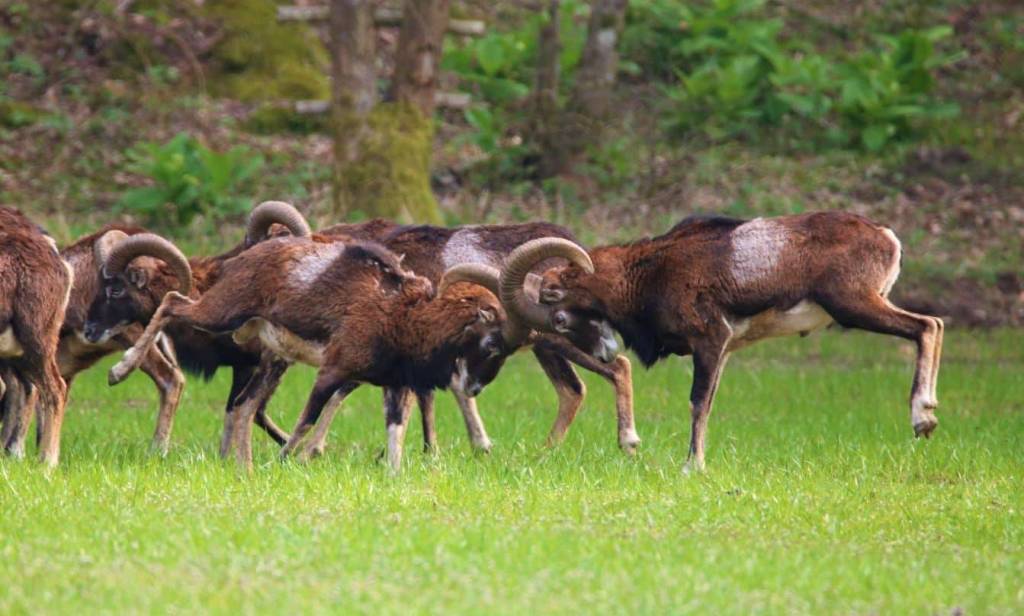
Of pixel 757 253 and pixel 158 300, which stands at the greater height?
pixel 757 253

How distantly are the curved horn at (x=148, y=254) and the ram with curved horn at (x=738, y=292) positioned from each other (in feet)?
8.39

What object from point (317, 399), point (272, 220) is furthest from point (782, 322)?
point (272, 220)

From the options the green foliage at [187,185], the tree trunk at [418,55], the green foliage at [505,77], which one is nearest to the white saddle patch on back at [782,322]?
the tree trunk at [418,55]

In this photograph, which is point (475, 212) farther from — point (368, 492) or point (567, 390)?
point (368, 492)

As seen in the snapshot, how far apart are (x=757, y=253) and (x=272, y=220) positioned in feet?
12.9

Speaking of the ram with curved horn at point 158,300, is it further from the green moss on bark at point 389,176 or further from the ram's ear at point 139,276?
the green moss on bark at point 389,176

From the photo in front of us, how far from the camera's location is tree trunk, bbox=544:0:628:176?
27.1 m

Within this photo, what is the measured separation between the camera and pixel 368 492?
10.7 m

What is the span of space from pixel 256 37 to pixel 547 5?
5265 millimetres

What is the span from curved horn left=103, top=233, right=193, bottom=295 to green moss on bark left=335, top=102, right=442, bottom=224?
871 centimetres

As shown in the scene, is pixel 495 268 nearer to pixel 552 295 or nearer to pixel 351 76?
pixel 552 295

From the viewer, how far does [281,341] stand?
1284 centimetres

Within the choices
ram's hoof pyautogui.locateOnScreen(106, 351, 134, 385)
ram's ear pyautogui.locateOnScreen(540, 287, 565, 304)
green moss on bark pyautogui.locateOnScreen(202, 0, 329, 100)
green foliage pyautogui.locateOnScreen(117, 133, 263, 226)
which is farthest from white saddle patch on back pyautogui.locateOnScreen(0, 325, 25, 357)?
green moss on bark pyautogui.locateOnScreen(202, 0, 329, 100)

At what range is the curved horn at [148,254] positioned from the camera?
13453 millimetres
